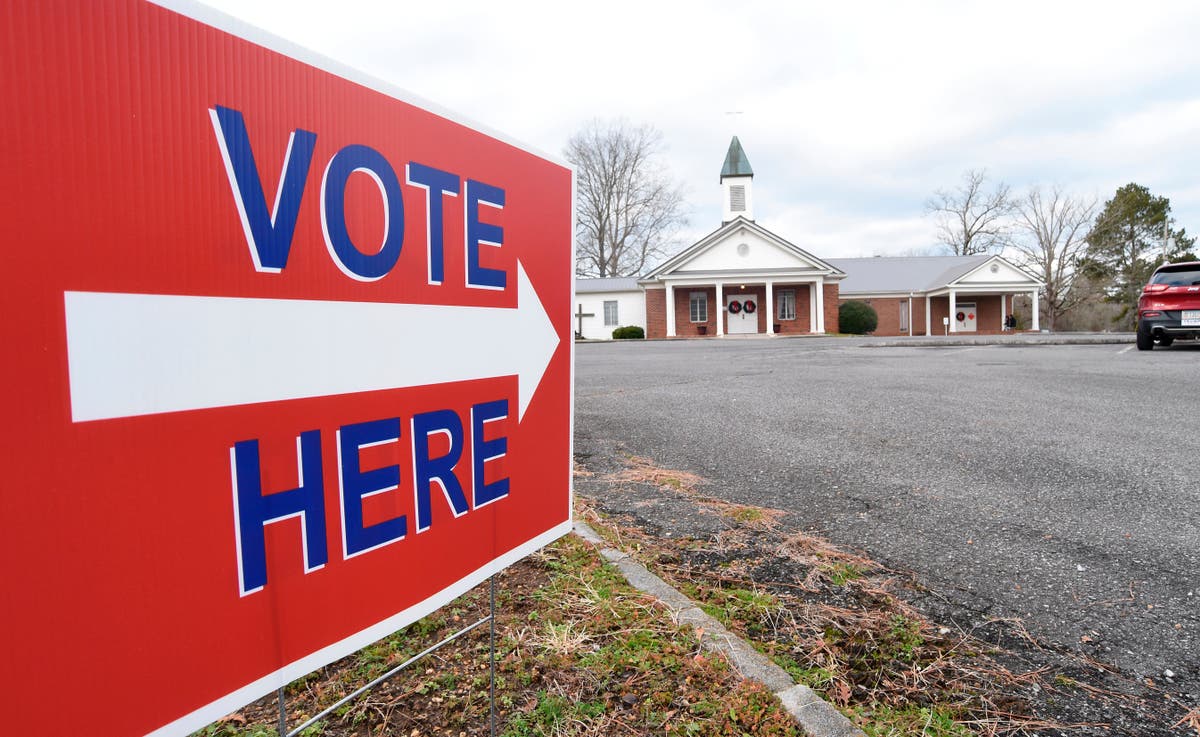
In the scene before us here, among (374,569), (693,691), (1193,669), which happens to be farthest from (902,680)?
(374,569)

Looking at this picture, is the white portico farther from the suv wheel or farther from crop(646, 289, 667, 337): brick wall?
the suv wheel

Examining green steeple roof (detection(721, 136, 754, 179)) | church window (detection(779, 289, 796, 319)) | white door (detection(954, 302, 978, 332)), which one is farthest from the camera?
green steeple roof (detection(721, 136, 754, 179))

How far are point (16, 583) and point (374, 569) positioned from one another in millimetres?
592

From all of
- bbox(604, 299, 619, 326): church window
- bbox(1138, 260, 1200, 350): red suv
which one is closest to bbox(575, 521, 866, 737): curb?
bbox(1138, 260, 1200, 350): red suv

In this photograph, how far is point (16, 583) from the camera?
803mm

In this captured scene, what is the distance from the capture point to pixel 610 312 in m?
38.8

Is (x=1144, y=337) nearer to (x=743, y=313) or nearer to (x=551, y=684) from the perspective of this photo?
(x=551, y=684)

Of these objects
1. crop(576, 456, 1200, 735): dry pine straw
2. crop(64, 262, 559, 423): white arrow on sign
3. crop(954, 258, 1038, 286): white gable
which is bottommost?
crop(576, 456, 1200, 735): dry pine straw

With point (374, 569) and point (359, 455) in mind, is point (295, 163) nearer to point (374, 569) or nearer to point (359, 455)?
point (359, 455)

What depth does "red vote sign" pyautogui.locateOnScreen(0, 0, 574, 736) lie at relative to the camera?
2.72 feet

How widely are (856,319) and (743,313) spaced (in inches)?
244

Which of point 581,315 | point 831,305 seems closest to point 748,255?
point 831,305

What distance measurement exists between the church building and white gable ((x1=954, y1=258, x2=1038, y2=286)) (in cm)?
6

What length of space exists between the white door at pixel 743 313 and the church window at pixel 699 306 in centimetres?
132
